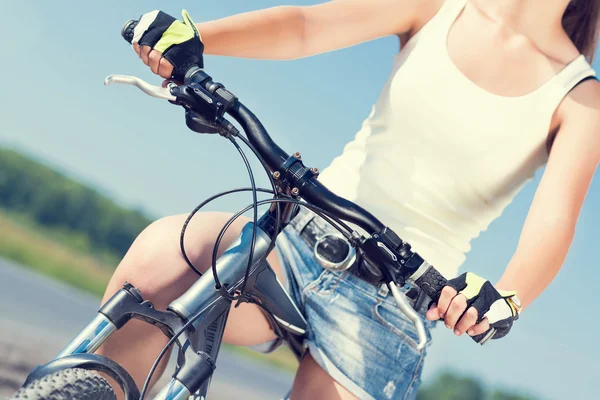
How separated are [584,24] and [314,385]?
1.51 m

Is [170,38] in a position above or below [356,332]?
above

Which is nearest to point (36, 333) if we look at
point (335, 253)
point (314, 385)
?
point (314, 385)

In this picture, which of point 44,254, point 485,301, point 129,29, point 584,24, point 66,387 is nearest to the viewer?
point 66,387

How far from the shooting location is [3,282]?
709 centimetres

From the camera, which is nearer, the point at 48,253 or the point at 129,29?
the point at 129,29

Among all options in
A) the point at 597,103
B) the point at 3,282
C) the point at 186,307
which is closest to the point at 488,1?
the point at 597,103

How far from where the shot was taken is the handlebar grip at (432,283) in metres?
1.20

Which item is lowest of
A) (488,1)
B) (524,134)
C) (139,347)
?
(139,347)

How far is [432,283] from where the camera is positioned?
1.20m

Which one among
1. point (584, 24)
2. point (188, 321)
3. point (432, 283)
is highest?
point (584, 24)

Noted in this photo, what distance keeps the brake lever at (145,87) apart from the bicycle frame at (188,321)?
0.32 m

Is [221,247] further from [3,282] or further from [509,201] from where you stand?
[3,282]

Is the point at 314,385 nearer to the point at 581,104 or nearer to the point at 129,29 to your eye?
the point at 129,29

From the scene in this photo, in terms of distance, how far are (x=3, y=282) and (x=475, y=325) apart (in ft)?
23.0
